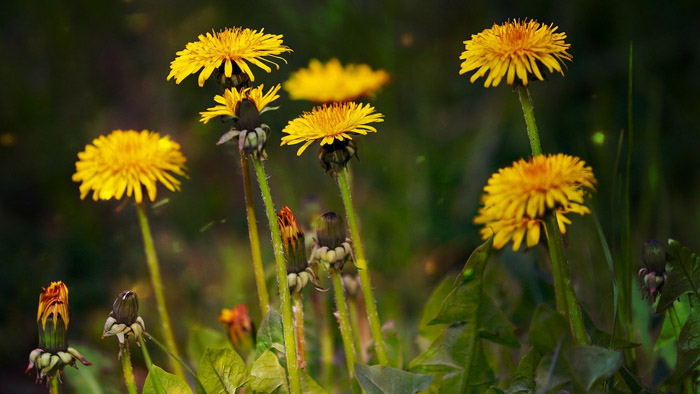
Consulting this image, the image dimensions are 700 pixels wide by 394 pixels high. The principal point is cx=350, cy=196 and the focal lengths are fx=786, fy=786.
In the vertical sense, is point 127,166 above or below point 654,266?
above

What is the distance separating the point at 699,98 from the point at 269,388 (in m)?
1.36

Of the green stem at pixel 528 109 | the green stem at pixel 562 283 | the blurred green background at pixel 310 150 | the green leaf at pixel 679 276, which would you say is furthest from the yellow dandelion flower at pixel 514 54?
the blurred green background at pixel 310 150

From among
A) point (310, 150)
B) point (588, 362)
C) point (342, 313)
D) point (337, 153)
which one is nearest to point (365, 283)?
point (342, 313)

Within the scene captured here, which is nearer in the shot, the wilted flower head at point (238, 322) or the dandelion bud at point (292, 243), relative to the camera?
the dandelion bud at point (292, 243)

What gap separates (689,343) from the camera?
0.78 m

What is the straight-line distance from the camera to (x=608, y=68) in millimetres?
1796

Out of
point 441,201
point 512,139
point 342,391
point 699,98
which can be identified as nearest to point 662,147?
point 699,98

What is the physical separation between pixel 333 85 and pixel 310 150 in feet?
1.97

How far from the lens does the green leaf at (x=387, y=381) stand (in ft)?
2.40

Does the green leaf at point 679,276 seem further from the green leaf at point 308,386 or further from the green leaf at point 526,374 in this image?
the green leaf at point 308,386

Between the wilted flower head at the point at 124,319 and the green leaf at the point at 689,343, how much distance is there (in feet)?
1.73

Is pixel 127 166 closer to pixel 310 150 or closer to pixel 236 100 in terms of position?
pixel 236 100

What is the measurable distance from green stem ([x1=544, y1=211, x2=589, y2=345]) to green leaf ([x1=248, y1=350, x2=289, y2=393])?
278mm

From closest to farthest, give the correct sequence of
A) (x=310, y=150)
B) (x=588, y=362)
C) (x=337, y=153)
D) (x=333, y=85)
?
1. (x=588, y=362)
2. (x=337, y=153)
3. (x=333, y=85)
4. (x=310, y=150)
